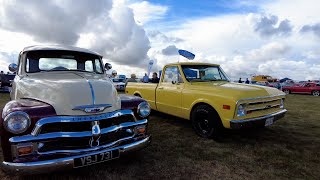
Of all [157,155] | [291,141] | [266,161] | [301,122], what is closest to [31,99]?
[157,155]

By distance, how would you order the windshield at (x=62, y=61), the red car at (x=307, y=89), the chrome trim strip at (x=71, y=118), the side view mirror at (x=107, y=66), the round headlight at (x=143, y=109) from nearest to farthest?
the chrome trim strip at (x=71, y=118)
the round headlight at (x=143, y=109)
the windshield at (x=62, y=61)
the side view mirror at (x=107, y=66)
the red car at (x=307, y=89)

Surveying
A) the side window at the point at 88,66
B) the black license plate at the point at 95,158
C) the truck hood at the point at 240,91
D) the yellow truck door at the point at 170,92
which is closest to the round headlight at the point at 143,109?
the black license plate at the point at 95,158

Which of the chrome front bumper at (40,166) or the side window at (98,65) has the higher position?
the side window at (98,65)

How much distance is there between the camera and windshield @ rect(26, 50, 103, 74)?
4422 millimetres

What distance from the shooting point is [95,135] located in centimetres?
313

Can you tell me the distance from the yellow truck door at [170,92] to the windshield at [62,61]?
2.16 m

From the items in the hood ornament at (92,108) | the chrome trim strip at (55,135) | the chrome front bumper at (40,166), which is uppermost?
the hood ornament at (92,108)

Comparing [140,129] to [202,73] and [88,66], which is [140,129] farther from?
[202,73]

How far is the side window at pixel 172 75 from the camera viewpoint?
6.47 meters

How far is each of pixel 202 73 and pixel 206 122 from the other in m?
1.58

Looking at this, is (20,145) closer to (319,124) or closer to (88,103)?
(88,103)

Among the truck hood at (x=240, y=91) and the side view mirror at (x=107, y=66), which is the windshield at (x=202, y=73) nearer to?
the truck hood at (x=240, y=91)

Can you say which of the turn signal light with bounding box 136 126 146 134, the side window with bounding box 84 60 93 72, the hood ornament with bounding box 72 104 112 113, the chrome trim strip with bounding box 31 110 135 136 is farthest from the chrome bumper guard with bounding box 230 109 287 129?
the side window with bounding box 84 60 93 72

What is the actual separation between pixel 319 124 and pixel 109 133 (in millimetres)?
6926
